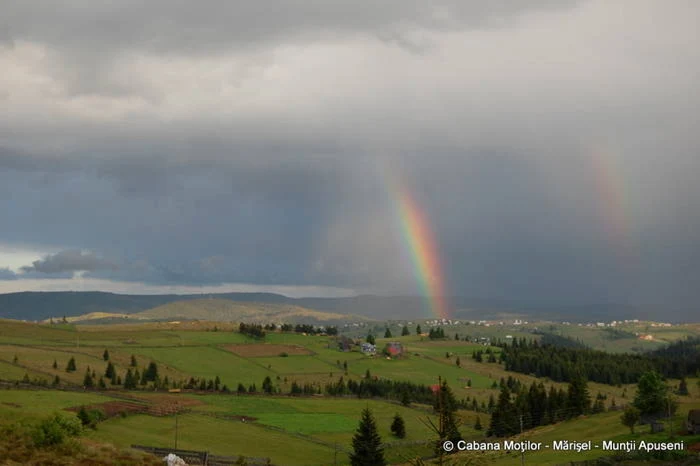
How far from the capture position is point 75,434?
7262 cm

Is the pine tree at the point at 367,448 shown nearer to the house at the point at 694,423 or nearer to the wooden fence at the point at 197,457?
the wooden fence at the point at 197,457

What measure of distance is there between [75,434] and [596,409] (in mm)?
119656

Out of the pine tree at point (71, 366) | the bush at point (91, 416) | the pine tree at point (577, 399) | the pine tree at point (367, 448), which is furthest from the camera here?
the pine tree at point (71, 366)

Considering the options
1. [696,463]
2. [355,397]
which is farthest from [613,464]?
[355,397]

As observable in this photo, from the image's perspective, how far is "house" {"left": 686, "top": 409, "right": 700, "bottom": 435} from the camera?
9581cm

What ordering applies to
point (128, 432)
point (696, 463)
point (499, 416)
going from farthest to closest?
point (499, 416) → point (128, 432) → point (696, 463)

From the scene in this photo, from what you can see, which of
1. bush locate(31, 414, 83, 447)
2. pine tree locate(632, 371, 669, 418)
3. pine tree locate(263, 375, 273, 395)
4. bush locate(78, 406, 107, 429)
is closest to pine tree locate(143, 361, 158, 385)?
pine tree locate(263, 375, 273, 395)

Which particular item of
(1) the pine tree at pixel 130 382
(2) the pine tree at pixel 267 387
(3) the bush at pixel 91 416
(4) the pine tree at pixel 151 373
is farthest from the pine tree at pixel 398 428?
(4) the pine tree at pixel 151 373

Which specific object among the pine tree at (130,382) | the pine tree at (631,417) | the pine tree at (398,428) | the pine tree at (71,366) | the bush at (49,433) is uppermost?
the bush at (49,433)

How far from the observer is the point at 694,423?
96562 millimetres

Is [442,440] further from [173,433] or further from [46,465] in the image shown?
[173,433]

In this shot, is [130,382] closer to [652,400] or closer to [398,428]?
[398,428]

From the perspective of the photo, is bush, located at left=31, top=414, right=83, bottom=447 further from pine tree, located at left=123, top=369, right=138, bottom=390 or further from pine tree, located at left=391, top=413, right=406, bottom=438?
pine tree, located at left=123, top=369, right=138, bottom=390

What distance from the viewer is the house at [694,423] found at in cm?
9581
